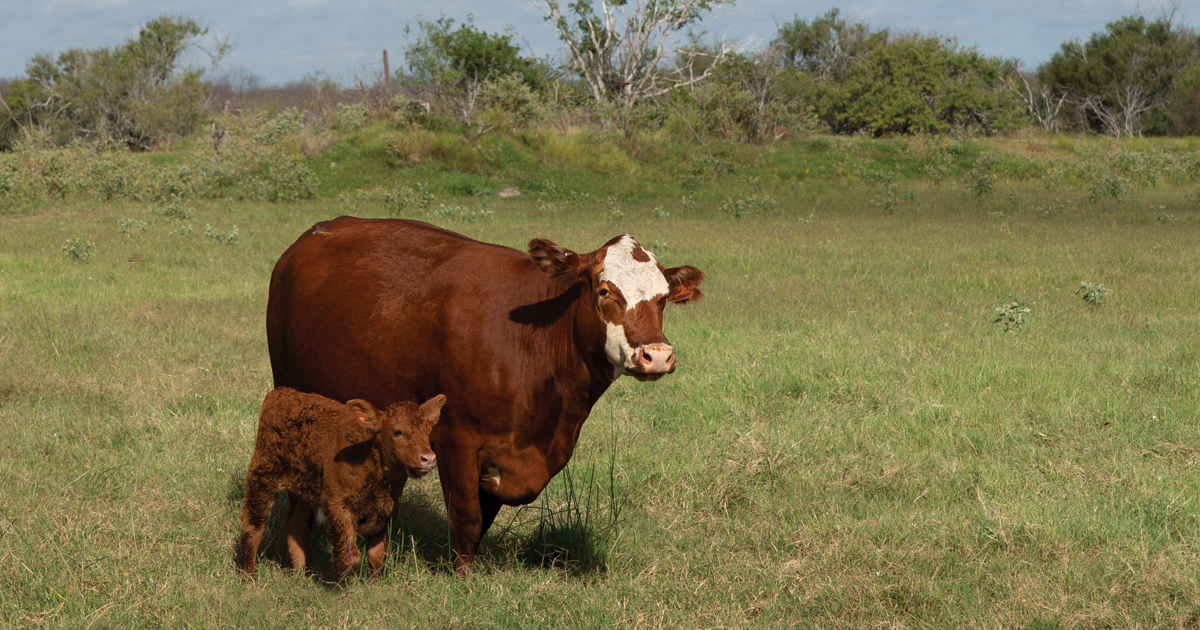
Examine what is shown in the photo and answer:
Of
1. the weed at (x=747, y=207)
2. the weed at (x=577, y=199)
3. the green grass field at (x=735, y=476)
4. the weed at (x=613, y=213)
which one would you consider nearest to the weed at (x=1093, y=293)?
the green grass field at (x=735, y=476)

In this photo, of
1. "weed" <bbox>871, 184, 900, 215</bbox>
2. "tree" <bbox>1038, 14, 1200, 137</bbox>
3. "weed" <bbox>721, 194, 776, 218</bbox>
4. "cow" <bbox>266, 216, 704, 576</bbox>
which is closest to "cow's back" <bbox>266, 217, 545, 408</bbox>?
"cow" <bbox>266, 216, 704, 576</bbox>

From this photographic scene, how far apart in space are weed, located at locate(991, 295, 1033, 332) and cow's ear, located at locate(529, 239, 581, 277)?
6479 millimetres

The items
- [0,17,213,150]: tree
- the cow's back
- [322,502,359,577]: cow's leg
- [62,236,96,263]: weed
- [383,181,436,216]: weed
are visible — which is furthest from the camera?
[0,17,213,150]: tree

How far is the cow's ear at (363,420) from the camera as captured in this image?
13.0 ft

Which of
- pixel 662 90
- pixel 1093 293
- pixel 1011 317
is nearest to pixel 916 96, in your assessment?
pixel 662 90

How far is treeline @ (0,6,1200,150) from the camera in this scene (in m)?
34.3

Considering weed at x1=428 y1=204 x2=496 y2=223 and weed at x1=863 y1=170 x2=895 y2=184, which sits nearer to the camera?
weed at x1=428 y1=204 x2=496 y2=223

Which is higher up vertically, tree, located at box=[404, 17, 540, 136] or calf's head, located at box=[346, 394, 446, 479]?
tree, located at box=[404, 17, 540, 136]

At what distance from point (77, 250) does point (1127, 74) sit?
51.8 meters

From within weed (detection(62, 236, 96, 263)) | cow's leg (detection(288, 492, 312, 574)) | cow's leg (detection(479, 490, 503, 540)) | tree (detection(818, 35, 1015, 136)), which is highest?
tree (detection(818, 35, 1015, 136))

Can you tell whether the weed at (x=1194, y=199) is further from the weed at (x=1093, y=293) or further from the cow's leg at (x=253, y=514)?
the cow's leg at (x=253, y=514)

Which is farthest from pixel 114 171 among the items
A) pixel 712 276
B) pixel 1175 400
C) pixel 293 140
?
pixel 1175 400

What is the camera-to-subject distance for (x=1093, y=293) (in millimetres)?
10555

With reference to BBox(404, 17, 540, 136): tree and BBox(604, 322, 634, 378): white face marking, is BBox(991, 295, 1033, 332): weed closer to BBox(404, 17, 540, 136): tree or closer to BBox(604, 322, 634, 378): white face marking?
BBox(604, 322, 634, 378): white face marking
